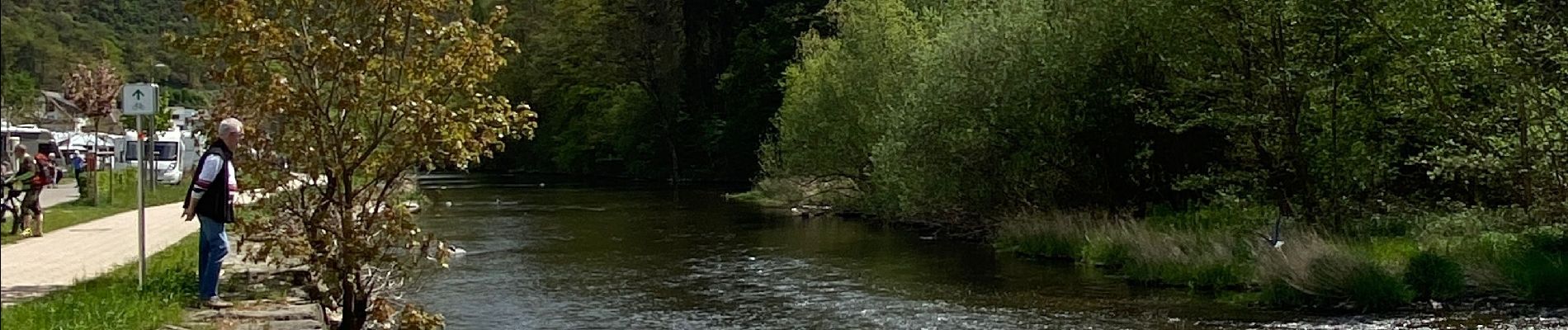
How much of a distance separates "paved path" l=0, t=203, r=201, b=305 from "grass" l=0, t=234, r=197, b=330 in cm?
24

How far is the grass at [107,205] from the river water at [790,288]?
18.2 ft

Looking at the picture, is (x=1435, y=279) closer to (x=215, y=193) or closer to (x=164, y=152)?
(x=215, y=193)

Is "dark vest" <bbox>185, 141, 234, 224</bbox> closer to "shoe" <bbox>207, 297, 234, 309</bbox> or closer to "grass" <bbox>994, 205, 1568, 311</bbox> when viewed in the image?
"shoe" <bbox>207, 297, 234, 309</bbox>

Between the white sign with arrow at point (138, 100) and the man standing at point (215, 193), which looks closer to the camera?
the man standing at point (215, 193)

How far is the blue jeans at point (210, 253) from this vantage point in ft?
35.9

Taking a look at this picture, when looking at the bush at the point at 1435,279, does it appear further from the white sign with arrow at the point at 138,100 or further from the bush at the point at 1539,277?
the white sign with arrow at the point at 138,100


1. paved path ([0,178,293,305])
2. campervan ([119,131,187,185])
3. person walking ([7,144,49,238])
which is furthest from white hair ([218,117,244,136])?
campervan ([119,131,187,185])

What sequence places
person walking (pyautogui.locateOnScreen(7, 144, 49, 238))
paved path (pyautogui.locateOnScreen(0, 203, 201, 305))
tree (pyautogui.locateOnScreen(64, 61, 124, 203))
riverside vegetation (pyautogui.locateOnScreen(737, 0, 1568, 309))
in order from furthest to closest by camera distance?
tree (pyautogui.locateOnScreen(64, 61, 124, 203))
riverside vegetation (pyautogui.locateOnScreen(737, 0, 1568, 309))
person walking (pyautogui.locateOnScreen(7, 144, 49, 238))
paved path (pyautogui.locateOnScreen(0, 203, 201, 305))

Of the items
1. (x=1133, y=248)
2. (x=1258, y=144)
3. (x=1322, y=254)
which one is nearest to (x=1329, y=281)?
(x=1322, y=254)

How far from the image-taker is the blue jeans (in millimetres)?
10930

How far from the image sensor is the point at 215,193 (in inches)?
419

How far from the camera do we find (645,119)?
2702 inches

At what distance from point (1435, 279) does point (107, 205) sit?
21413 millimetres

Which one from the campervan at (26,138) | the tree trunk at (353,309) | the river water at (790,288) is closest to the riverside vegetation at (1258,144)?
the river water at (790,288)
